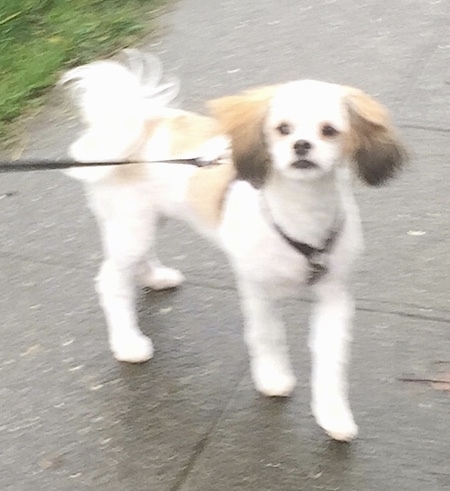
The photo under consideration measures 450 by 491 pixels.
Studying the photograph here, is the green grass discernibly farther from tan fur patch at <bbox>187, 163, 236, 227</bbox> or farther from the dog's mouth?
the dog's mouth

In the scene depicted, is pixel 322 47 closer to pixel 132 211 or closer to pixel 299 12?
pixel 299 12

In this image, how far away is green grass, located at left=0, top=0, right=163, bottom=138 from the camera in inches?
166

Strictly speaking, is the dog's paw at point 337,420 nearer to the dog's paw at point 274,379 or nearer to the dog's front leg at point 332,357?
the dog's front leg at point 332,357

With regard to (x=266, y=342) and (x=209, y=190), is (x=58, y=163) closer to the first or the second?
(x=209, y=190)

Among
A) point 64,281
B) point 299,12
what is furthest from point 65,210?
point 299,12

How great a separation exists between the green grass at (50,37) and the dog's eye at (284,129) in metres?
2.19

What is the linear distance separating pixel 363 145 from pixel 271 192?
0.26 metres

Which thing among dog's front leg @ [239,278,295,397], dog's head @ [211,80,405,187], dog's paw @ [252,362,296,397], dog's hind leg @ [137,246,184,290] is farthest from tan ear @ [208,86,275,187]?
dog's hind leg @ [137,246,184,290]

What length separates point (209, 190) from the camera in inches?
94.3

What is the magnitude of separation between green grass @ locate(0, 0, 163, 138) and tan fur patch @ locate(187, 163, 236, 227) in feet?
5.85

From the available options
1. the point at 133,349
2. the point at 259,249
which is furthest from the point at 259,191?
the point at 133,349

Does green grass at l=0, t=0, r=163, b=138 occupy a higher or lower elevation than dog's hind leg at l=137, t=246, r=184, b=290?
higher

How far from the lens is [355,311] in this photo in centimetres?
287

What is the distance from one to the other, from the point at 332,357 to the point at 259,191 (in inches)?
17.8
